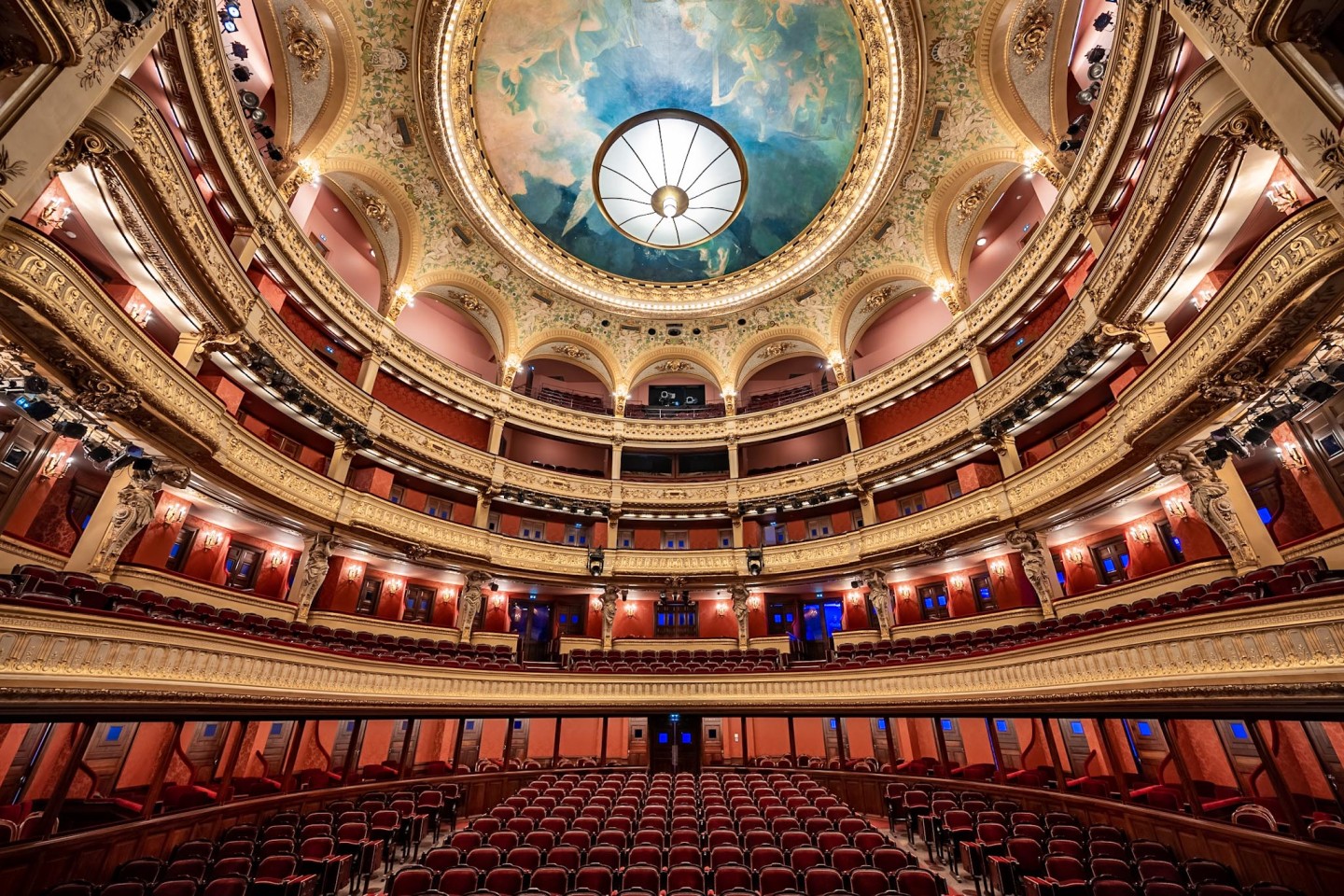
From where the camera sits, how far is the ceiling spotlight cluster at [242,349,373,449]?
14.0m

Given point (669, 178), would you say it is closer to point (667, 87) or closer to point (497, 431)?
point (667, 87)

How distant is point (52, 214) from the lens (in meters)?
9.10

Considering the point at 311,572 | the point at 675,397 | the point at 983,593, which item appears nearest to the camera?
the point at 311,572

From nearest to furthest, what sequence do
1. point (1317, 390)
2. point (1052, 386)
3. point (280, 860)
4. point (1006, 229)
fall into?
point (280, 860), point (1317, 390), point (1052, 386), point (1006, 229)

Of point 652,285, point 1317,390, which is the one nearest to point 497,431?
point 652,285

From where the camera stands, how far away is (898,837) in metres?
11.6

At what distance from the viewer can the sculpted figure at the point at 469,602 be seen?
61.9 feet

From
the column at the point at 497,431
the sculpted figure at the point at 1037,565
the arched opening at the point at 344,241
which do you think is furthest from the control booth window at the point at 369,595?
the sculpted figure at the point at 1037,565

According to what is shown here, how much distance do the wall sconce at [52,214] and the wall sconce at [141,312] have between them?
8.72 ft

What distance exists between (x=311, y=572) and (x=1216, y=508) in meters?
21.6

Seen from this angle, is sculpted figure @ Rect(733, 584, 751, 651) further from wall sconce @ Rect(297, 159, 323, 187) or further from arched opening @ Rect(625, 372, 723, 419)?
wall sconce @ Rect(297, 159, 323, 187)

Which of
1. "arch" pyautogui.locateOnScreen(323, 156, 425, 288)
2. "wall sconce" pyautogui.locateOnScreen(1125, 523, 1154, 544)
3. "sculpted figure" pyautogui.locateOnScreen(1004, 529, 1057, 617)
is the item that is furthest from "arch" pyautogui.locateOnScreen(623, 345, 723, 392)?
"wall sconce" pyautogui.locateOnScreen(1125, 523, 1154, 544)

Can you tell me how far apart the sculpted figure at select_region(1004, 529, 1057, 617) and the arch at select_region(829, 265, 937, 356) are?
33.7 ft

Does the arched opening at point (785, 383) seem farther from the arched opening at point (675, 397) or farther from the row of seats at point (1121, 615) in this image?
the row of seats at point (1121, 615)
